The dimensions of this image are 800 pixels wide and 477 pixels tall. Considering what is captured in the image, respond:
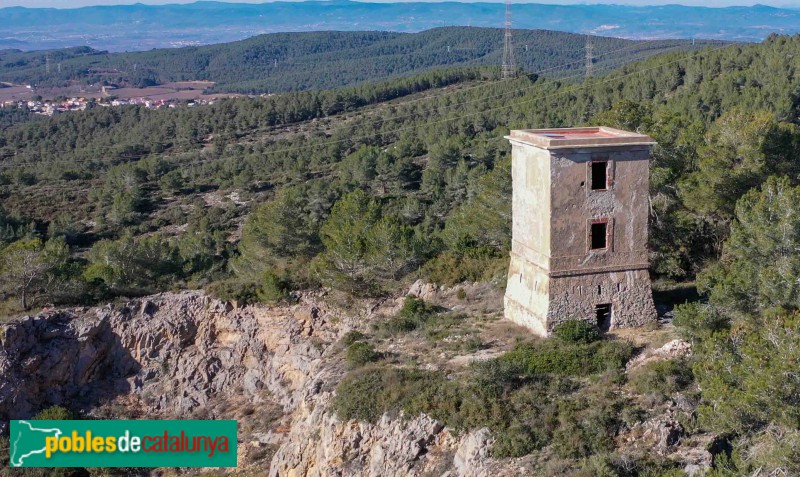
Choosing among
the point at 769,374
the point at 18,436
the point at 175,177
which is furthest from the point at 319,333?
the point at 175,177

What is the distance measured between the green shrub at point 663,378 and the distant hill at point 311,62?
113 metres

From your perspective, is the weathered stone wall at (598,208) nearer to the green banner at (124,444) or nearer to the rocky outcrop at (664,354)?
the rocky outcrop at (664,354)

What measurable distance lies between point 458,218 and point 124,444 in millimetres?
14522

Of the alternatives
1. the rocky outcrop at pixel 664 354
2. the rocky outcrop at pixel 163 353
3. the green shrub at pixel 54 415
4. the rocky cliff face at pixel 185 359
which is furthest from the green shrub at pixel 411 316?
the green shrub at pixel 54 415

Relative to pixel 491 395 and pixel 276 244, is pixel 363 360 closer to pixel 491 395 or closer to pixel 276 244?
pixel 491 395

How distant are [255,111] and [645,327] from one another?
61660 mm

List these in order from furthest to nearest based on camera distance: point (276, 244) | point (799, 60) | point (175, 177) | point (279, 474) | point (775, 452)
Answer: point (175, 177), point (799, 60), point (276, 244), point (279, 474), point (775, 452)

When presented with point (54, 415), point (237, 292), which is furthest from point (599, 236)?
point (54, 415)

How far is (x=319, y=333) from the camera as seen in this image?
2438 centimetres

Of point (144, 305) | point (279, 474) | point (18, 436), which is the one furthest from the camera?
point (144, 305)

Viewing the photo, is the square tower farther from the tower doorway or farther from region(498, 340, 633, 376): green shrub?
region(498, 340, 633, 376): green shrub

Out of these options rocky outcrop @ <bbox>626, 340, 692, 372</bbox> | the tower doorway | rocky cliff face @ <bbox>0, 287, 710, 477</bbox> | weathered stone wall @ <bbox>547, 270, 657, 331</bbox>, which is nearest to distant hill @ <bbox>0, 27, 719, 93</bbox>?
rocky cliff face @ <bbox>0, 287, 710, 477</bbox>

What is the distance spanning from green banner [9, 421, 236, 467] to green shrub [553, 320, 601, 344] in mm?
8244

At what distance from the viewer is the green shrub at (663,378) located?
1534 cm
